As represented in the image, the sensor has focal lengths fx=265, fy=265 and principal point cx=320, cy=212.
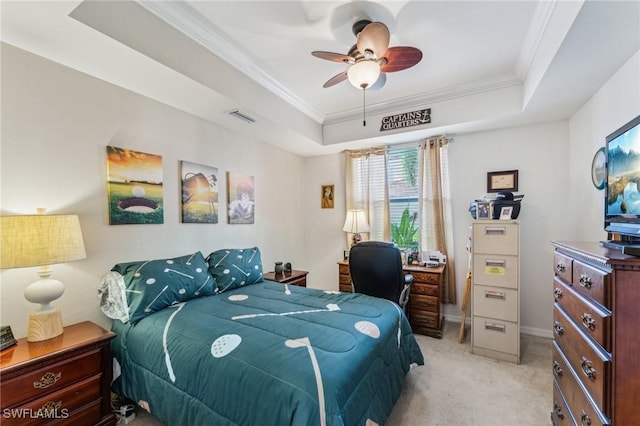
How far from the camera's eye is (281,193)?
418 cm

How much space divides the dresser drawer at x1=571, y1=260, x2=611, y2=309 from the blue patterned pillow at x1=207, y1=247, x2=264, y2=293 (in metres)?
2.55

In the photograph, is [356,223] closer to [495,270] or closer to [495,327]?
[495,270]

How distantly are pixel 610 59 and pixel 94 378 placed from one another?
158 inches

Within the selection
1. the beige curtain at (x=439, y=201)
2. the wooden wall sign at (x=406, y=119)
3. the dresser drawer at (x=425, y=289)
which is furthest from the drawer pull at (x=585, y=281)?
the wooden wall sign at (x=406, y=119)

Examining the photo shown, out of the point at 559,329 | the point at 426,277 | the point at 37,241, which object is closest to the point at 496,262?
the point at 426,277

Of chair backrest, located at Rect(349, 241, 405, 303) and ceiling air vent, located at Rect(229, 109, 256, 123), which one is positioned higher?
ceiling air vent, located at Rect(229, 109, 256, 123)

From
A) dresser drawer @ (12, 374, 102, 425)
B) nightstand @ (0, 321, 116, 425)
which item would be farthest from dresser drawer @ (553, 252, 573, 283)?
dresser drawer @ (12, 374, 102, 425)

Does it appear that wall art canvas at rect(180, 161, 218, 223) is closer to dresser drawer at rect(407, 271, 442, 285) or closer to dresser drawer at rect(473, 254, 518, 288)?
dresser drawer at rect(407, 271, 442, 285)

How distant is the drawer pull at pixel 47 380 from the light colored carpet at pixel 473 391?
23.8 inches

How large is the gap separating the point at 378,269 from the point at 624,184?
176 centimetres

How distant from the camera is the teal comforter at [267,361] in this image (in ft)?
3.97

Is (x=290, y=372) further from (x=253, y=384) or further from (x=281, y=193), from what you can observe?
(x=281, y=193)

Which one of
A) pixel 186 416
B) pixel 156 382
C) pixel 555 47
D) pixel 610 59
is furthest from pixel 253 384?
pixel 610 59

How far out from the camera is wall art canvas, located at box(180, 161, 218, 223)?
2748mm
